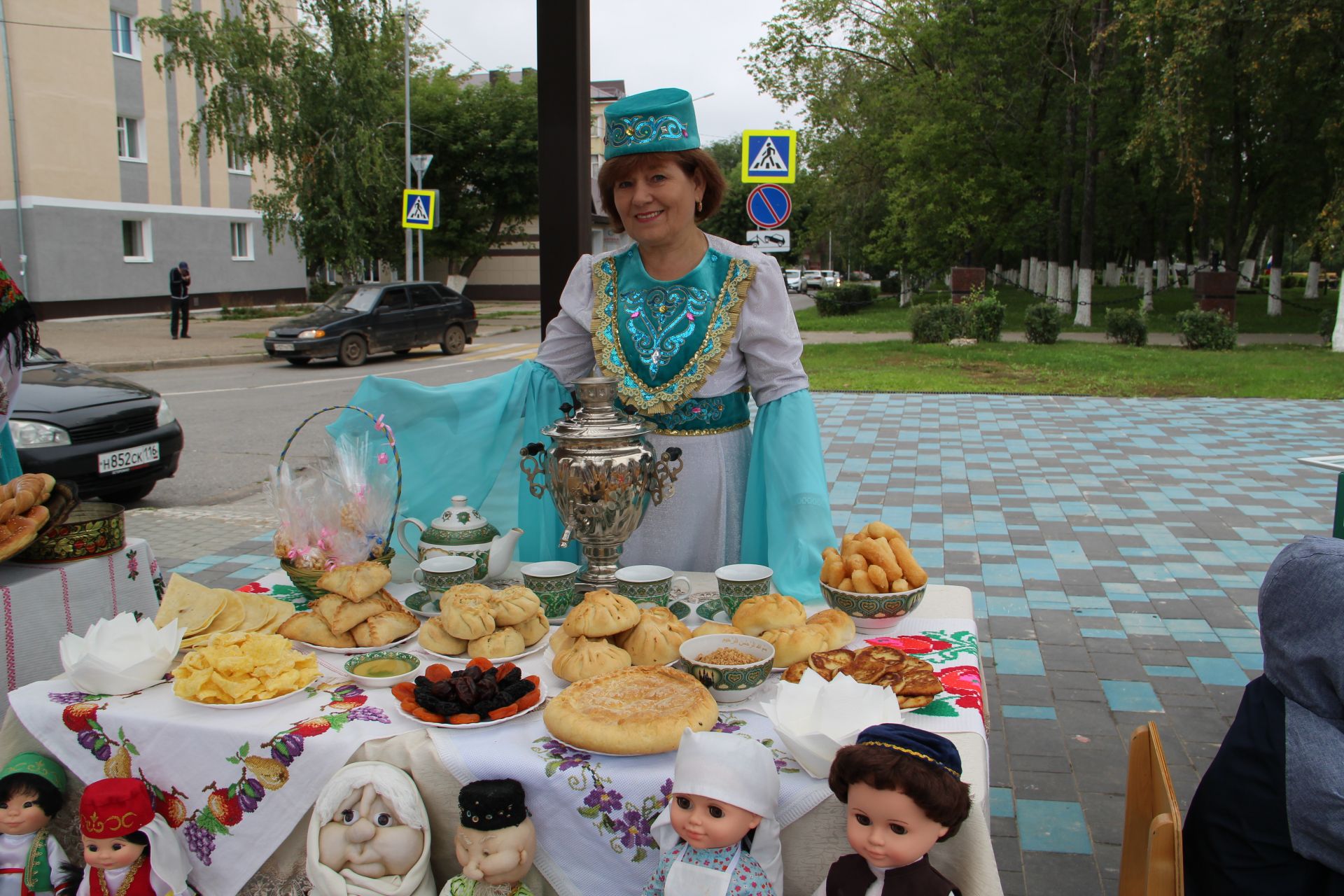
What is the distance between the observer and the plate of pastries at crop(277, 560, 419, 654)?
2262 mm

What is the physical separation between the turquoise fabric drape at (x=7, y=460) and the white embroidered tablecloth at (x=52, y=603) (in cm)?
64

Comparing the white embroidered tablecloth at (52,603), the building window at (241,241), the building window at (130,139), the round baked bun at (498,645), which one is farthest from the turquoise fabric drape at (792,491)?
the building window at (241,241)

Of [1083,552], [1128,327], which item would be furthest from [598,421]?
[1128,327]

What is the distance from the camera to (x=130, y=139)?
24891 millimetres

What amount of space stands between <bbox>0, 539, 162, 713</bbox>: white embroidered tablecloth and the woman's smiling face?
1784mm

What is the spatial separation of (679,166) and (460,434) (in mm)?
985

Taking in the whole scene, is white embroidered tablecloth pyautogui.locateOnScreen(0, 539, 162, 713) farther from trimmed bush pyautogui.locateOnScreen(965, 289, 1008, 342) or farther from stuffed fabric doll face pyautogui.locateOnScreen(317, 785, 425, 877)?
trimmed bush pyautogui.locateOnScreen(965, 289, 1008, 342)

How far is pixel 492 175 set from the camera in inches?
1371

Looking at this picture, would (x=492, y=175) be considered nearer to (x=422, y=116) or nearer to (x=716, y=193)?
(x=422, y=116)

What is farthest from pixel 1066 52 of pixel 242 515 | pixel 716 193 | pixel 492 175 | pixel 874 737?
pixel 874 737

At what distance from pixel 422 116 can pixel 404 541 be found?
35.0 m

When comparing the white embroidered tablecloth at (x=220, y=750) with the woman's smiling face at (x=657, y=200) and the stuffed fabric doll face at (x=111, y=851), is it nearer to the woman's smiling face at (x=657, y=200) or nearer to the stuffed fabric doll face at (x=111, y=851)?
the stuffed fabric doll face at (x=111, y=851)

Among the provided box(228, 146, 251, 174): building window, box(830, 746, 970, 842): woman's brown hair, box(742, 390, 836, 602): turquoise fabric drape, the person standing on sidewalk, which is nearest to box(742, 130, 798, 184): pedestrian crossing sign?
box(742, 390, 836, 602): turquoise fabric drape

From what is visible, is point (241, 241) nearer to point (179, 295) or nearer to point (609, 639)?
point (179, 295)
